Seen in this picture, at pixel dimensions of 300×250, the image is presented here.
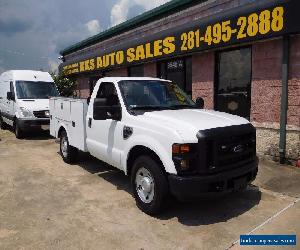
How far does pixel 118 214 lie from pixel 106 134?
1645 millimetres

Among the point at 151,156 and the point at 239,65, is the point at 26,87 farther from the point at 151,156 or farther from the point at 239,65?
the point at 151,156

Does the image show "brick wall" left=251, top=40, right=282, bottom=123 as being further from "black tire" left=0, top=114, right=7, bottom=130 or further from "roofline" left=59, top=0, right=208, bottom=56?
"black tire" left=0, top=114, right=7, bottom=130

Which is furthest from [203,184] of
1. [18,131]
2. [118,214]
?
[18,131]

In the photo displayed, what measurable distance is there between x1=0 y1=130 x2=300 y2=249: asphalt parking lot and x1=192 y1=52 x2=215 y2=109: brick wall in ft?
11.6

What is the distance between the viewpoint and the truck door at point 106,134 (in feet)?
18.8

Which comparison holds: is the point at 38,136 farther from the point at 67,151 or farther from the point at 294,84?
the point at 294,84

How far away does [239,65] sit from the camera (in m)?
9.36

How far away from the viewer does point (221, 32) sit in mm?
8914

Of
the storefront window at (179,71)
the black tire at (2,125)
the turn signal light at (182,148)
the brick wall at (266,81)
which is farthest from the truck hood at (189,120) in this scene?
the black tire at (2,125)

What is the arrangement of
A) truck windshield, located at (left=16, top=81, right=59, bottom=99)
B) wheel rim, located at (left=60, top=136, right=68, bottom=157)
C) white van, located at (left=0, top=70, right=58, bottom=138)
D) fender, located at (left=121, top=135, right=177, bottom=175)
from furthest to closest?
truck windshield, located at (left=16, top=81, right=59, bottom=99) < white van, located at (left=0, top=70, right=58, bottom=138) < wheel rim, located at (left=60, top=136, right=68, bottom=157) < fender, located at (left=121, top=135, right=177, bottom=175)

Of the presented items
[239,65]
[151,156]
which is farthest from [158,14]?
[151,156]

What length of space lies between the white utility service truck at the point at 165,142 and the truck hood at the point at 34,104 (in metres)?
5.71

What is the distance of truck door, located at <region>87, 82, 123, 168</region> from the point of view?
226 inches

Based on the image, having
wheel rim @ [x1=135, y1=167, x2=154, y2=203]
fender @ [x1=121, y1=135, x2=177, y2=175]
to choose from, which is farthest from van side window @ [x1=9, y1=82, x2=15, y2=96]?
wheel rim @ [x1=135, y1=167, x2=154, y2=203]
